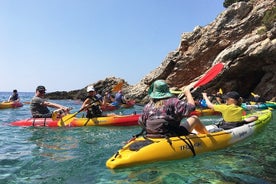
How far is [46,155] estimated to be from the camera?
22.1 feet

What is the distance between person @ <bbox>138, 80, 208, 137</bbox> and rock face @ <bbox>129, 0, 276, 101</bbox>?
1875 cm

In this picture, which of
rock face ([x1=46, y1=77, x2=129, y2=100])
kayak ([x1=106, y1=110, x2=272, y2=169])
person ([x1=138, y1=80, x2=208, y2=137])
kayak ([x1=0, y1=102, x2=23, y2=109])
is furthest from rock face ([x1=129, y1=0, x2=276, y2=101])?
person ([x1=138, y1=80, x2=208, y2=137])

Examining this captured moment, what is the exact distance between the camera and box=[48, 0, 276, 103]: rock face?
23.6 metres

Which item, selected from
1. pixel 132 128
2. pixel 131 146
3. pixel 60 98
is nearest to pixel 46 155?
pixel 131 146

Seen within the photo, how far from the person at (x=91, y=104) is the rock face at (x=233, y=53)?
14.8 m

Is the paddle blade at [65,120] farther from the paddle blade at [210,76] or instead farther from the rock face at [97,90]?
the rock face at [97,90]

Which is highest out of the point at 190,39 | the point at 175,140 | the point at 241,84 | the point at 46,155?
the point at 190,39

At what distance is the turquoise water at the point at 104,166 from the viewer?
4871 millimetres

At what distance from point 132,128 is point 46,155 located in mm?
5012

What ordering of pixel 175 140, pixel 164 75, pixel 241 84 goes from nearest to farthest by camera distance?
pixel 175 140 → pixel 241 84 → pixel 164 75

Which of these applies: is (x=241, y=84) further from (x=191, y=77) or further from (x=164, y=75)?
(x=164, y=75)

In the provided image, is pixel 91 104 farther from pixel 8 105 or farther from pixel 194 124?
pixel 8 105

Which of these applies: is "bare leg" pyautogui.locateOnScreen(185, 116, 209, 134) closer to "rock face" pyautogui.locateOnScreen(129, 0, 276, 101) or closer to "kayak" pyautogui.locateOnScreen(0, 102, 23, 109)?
"rock face" pyautogui.locateOnScreen(129, 0, 276, 101)

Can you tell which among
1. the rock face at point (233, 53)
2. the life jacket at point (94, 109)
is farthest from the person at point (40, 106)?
the rock face at point (233, 53)
